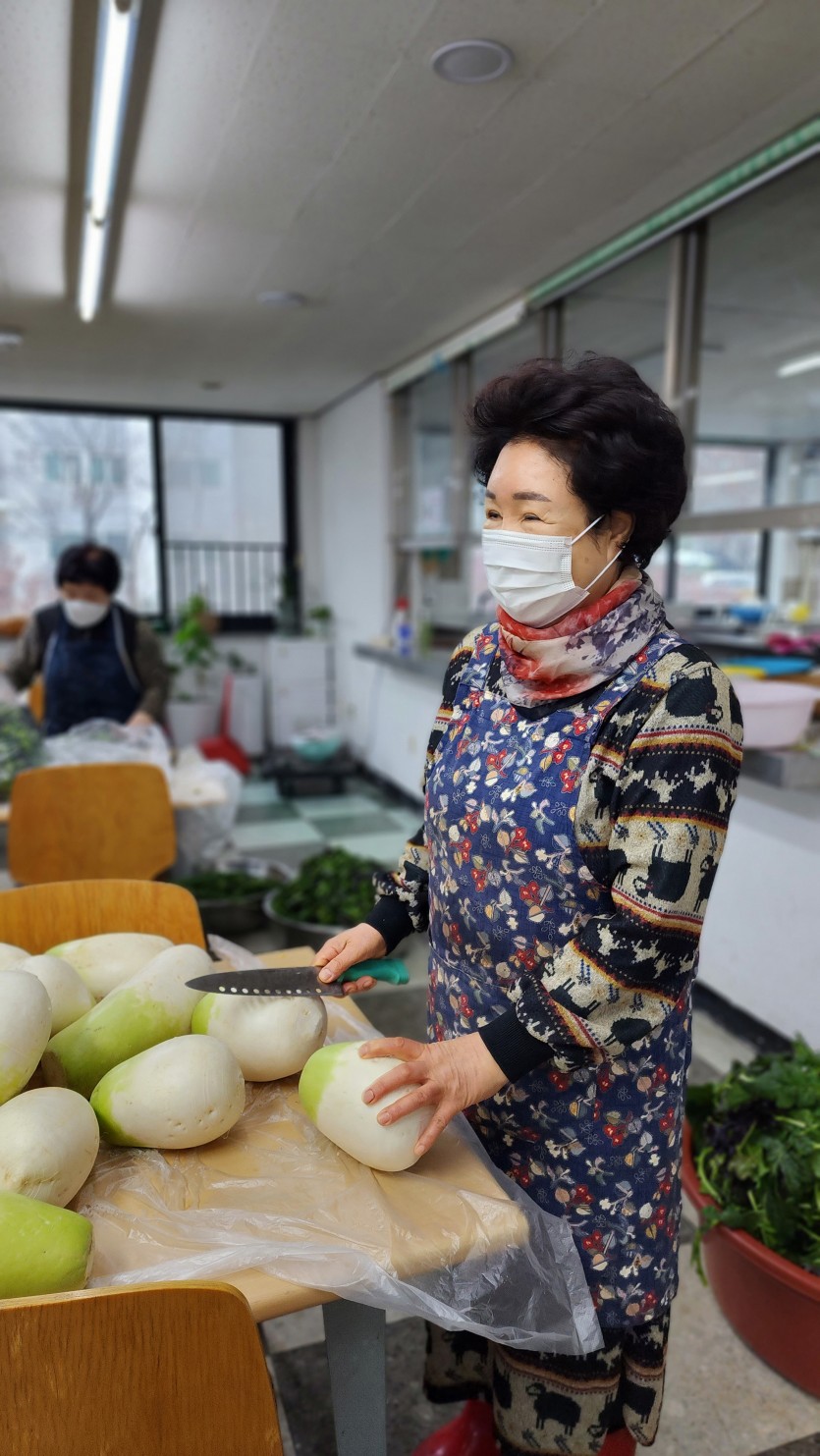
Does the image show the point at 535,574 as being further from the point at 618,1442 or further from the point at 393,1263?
the point at 618,1442

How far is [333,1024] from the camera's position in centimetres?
118

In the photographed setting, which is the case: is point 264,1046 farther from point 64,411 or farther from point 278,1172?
point 64,411

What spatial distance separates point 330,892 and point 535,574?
7.81ft

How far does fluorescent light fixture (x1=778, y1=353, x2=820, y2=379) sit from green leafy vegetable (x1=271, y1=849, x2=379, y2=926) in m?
4.78

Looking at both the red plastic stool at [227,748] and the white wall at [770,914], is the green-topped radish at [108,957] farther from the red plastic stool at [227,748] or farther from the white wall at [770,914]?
the red plastic stool at [227,748]

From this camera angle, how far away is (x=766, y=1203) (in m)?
1.51

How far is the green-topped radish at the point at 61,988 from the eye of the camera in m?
1.01

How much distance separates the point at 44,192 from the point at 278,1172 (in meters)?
3.10

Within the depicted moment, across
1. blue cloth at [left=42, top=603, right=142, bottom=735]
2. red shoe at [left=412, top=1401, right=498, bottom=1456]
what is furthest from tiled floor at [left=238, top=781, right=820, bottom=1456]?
blue cloth at [left=42, top=603, right=142, bottom=735]

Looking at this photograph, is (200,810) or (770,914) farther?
(200,810)

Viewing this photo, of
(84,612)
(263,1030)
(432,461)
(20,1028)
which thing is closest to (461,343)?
(432,461)

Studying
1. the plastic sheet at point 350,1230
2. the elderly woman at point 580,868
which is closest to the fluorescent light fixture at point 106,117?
the elderly woman at point 580,868

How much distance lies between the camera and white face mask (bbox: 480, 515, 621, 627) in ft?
3.36

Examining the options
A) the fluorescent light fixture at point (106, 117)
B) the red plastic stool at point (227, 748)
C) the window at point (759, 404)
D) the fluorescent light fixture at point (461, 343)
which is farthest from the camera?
the red plastic stool at point (227, 748)
